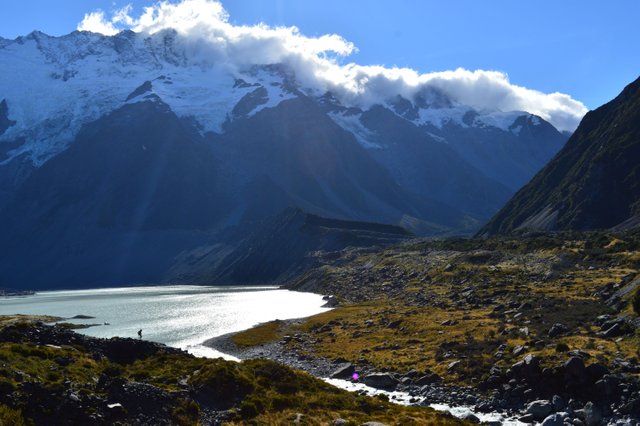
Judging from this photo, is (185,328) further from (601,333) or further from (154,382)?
(601,333)

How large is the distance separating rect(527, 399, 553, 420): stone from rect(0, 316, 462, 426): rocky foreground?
245 inches

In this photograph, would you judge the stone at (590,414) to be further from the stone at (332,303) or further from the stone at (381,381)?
the stone at (332,303)

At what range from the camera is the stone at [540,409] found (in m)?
40.5

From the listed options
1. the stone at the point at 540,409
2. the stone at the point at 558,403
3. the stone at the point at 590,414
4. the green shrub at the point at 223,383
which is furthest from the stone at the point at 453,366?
the green shrub at the point at 223,383

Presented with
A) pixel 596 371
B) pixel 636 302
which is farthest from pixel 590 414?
pixel 636 302

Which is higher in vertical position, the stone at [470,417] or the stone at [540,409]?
the stone at [540,409]

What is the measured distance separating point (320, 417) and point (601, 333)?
31115 millimetres

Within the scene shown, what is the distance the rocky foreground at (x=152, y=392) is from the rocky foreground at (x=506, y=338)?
27.2 ft

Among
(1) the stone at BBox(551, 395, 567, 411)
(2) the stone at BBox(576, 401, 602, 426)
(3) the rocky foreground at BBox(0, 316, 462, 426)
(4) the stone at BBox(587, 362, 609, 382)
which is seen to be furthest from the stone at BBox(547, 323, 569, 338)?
(3) the rocky foreground at BBox(0, 316, 462, 426)

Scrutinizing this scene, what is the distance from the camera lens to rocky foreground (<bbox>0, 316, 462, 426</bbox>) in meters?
33.3

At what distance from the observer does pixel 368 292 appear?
156 metres

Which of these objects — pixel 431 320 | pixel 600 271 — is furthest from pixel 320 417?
pixel 600 271

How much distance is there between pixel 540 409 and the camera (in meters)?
40.8

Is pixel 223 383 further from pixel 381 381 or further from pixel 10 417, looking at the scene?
pixel 381 381
